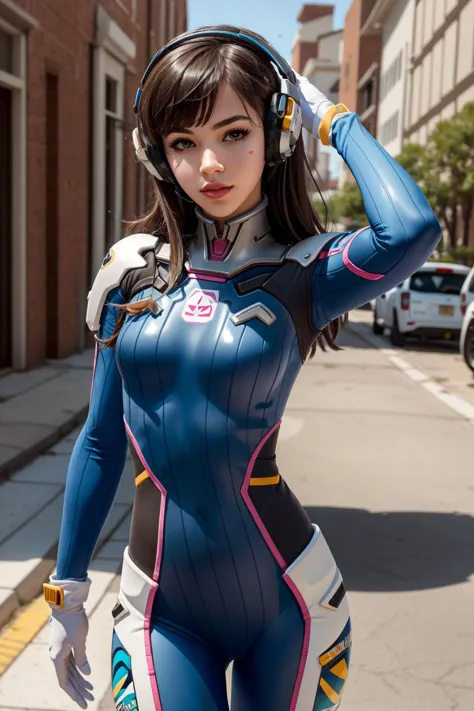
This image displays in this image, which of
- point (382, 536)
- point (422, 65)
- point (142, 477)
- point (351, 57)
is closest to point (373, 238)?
point (142, 477)

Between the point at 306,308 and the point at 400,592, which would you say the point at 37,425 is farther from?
the point at 306,308

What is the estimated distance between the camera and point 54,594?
6.63ft

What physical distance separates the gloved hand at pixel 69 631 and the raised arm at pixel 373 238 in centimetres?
80

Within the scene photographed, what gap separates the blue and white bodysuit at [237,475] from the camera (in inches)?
72.8

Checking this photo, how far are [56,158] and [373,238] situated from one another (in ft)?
39.5

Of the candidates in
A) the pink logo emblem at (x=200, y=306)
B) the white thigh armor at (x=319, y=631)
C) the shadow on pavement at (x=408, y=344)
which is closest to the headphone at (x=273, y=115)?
the pink logo emblem at (x=200, y=306)

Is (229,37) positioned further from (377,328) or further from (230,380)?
(377,328)

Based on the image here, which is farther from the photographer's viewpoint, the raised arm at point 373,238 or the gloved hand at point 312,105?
the gloved hand at point 312,105

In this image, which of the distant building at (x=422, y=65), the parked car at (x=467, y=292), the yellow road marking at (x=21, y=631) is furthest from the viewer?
the distant building at (x=422, y=65)

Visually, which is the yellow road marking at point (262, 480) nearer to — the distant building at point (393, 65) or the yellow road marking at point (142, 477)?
the yellow road marking at point (142, 477)

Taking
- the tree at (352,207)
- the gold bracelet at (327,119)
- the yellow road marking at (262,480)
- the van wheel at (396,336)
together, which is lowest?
the van wheel at (396,336)

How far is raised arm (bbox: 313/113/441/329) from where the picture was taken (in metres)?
1.82

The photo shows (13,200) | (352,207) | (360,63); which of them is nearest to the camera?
(13,200)

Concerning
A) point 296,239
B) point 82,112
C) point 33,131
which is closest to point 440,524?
point 296,239
